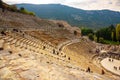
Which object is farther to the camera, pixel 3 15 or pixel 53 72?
pixel 3 15

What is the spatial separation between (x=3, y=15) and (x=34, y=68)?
→ 3462 centimetres

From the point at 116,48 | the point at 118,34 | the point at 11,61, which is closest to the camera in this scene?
the point at 11,61

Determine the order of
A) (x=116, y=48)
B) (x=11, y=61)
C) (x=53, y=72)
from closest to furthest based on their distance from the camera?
(x=53, y=72) → (x=11, y=61) → (x=116, y=48)

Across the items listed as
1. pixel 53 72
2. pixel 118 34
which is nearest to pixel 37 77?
pixel 53 72

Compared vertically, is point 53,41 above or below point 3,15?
below

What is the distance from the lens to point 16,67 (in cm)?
773

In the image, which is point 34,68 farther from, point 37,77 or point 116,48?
point 116,48

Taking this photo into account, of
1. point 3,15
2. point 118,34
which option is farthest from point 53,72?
point 118,34

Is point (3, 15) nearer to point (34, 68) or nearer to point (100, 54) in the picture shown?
point (100, 54)

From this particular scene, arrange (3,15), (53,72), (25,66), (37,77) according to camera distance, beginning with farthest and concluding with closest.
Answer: (3,15) → (25,66) → (53,72) → (37,77)

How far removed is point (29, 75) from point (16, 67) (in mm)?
1100

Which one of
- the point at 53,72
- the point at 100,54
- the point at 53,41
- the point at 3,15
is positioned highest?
the point at 3,15

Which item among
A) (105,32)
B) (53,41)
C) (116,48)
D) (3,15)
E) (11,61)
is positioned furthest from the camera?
(105,32)

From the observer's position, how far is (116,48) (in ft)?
165
